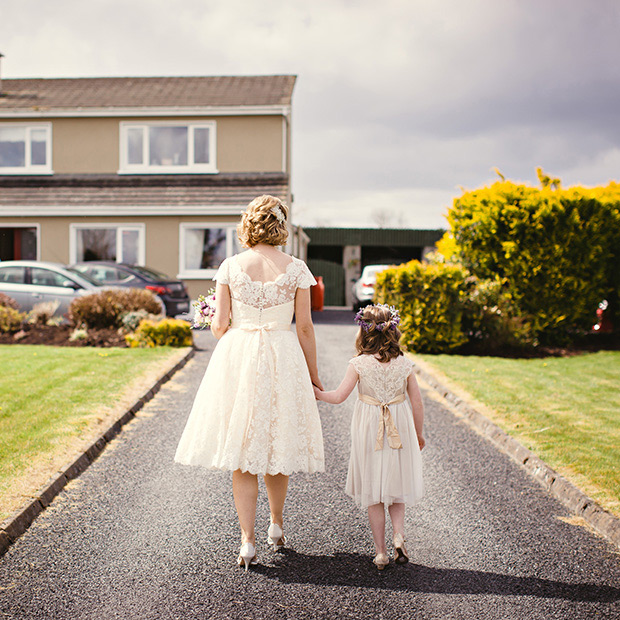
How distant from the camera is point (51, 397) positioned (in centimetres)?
848

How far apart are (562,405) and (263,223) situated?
604cm

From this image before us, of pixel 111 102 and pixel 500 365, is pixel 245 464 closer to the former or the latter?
pixel 500 365

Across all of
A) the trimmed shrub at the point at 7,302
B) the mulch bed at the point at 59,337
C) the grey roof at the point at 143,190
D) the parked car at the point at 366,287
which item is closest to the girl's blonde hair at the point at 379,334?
the mulch bed at the point at 59,337

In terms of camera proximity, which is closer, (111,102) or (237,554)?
(237,554)

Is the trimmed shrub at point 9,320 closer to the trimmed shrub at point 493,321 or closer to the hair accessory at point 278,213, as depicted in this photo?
the trimmed shrub at point 493,321

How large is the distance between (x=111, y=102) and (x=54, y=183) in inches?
141

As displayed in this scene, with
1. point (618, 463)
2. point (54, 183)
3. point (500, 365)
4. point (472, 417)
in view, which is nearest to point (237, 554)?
point (618, 463)

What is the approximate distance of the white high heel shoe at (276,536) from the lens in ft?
14.1

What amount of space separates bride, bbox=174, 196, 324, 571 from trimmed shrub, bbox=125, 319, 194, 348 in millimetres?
9267

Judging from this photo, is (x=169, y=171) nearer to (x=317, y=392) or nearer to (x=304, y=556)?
(x=317, y=392)

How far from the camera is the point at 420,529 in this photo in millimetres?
4699

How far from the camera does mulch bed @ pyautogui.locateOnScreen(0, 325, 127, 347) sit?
13.5m

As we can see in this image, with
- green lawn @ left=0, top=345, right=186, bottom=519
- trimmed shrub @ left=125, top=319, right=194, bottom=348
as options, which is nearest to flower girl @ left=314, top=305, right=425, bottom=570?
green lawn @ left=0, top=345, right=186, bottom=519

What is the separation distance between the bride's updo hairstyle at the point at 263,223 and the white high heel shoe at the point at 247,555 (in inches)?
71.6
